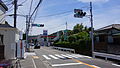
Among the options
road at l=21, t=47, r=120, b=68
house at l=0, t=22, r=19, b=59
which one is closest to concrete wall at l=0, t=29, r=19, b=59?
house at l=0, t=22, r=19, b=59

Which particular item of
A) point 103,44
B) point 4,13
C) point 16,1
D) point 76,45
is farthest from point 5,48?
point 76,45

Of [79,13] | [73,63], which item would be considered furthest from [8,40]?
[79,13]

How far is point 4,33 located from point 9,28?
709 mm

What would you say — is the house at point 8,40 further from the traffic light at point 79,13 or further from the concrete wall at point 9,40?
the traffic light at point 79,13

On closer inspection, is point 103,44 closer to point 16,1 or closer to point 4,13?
point 16,1

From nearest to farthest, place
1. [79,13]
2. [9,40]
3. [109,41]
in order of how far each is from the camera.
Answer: [9,40], [79,13], [109,41]

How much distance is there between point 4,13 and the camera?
20297 millimetres

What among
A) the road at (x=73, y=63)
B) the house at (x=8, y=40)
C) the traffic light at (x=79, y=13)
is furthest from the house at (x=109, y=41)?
the house at (x=8, y=40)

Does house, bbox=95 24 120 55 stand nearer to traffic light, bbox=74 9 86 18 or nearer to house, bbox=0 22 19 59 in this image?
traffic light, bbox=74 9 86 18

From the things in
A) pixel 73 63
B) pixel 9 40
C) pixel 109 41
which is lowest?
pixel 73 63

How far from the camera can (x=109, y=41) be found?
22672 millimetres

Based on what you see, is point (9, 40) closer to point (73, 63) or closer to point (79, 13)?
point (73, 63)

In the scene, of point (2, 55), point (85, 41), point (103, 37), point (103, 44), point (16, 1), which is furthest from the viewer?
point (103, 37)

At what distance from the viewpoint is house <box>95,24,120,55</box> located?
18.2m
